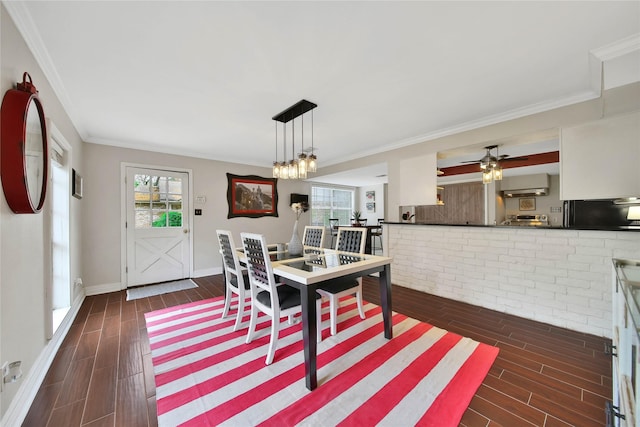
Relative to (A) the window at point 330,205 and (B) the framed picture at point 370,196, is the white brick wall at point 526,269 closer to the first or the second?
(A) the window at point 330,205

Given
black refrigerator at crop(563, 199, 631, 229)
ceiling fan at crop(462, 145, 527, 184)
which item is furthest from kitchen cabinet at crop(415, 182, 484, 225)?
black refrigerator at crop(563, 199, 631, 229)

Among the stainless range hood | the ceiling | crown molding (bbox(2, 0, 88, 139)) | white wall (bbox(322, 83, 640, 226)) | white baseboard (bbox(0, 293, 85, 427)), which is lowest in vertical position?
white baseboard (bbox(0, 293, 85, 427))

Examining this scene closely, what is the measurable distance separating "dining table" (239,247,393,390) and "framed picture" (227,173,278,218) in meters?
2.65

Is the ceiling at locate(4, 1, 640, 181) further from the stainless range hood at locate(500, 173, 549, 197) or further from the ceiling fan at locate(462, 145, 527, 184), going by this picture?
the stainless range hood at locate(500, 173, 549, 197)

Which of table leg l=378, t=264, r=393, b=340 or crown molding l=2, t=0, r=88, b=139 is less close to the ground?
crown molding l=2, t=0, r=88, b=139

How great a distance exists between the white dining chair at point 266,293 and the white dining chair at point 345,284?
15cm

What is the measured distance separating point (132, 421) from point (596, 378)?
299 centimetres

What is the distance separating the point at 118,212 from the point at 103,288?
1156mm

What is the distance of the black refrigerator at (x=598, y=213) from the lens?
2.71 metres

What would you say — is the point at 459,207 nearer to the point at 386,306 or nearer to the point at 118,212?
the point at 386,306

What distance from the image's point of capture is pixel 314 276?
1.63m

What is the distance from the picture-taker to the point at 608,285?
219 centimetres

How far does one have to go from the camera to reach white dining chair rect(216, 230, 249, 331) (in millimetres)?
2258

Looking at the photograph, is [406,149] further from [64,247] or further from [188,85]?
[64,247]
